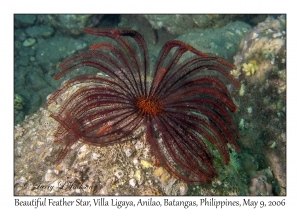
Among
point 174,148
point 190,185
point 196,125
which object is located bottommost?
point 190,185

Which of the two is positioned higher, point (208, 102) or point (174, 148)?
point (208, 102)

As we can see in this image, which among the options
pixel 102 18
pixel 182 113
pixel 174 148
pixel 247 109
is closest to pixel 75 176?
pixel 174 148

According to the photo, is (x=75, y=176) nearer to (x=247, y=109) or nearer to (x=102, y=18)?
(x=247, y=109)

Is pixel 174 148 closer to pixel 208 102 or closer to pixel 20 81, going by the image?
pixel 208 102

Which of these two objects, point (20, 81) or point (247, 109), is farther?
point (20, 81)

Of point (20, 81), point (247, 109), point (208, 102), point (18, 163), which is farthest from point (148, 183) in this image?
point (20, 81)
